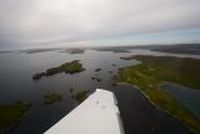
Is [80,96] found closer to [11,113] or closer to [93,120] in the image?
[11,113]

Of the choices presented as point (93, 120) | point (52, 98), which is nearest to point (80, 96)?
point (52, 98)

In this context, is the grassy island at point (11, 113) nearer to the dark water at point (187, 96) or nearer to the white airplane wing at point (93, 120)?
the white airplane wing at point (93, 120)

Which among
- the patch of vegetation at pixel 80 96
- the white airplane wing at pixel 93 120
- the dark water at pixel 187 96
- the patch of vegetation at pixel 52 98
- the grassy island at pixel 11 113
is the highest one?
the white airplane wing at pixel 93 120

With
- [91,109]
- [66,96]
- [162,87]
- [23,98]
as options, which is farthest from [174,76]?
[91,109]

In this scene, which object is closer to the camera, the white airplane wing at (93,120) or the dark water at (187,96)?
the white airplane wing at (93,120)

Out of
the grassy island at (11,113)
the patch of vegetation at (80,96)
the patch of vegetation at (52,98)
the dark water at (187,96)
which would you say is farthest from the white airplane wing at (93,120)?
the patch of vegetation at (52,98)

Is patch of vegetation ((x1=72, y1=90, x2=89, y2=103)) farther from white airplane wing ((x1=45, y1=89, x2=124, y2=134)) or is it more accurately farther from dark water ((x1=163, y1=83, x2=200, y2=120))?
white airplane wing ((x1=45, y1=89, x2=124, y2=134))

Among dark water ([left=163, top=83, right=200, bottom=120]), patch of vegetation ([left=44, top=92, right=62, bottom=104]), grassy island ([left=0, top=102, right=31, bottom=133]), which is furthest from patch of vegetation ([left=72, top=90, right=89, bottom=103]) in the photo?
dark water ([left=163, top=83, right=200, bottom=120])
